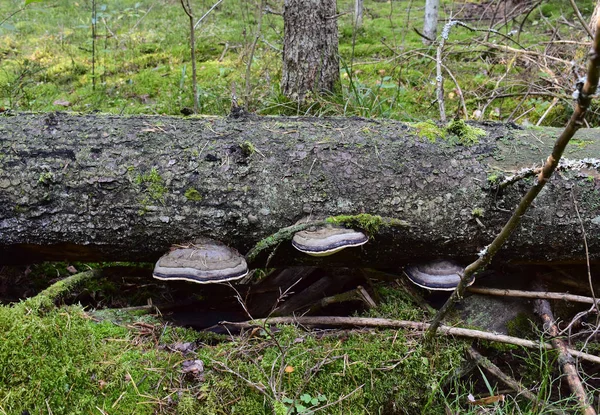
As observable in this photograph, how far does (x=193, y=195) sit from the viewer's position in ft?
9.53

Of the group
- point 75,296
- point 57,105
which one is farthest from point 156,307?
point 57,105

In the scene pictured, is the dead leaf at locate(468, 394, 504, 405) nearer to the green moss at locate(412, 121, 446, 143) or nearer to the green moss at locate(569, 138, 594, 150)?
the green moss at locate(412, 121, 446, 143)

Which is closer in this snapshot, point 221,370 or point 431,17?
point 221,370

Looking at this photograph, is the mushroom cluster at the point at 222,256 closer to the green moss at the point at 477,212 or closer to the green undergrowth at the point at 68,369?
the green undergrowth at the point at 68,369

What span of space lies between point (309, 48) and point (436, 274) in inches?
149

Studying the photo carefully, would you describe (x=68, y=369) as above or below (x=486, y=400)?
above

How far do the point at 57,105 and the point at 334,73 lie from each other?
14.3 ft

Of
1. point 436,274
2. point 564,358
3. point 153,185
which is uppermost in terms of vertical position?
point 153,185

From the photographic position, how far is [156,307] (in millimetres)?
3111

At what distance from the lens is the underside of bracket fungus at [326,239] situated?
2.58 meters

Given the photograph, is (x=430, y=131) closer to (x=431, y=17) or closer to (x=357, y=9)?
(x=357, y=9)

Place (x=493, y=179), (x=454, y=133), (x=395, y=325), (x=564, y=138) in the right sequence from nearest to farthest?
(x=564, y=138) < (x=395, y=325) < (x=493, y=179) < (x=454, y=133)

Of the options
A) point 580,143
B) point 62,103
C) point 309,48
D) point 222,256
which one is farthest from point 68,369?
A: point 62,103

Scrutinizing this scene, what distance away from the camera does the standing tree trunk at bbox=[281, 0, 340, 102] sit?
5.62 meters
